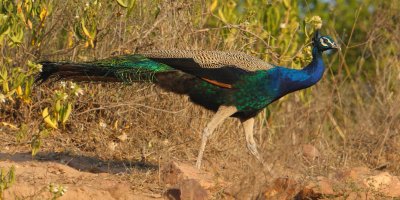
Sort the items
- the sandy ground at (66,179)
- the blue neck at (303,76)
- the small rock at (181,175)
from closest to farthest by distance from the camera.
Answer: the sandy ground at (66,179)
the small rock at (181,175)
the blue neck at (303,76)

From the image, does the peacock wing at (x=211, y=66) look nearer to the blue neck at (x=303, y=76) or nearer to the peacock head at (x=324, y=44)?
the blue neck at (x=303, y=76)

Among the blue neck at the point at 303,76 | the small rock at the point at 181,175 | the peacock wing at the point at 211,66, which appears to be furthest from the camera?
the blue neck at the point at 303,76

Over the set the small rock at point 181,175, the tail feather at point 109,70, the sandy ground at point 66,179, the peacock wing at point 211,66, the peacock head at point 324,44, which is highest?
the peacock head at point 324,44

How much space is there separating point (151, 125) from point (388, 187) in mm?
1866

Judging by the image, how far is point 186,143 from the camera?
627cm

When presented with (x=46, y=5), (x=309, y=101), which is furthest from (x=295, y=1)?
(x=46, y=5)

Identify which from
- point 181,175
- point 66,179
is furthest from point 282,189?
point 66,179

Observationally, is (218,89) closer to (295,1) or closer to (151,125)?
(151,125)

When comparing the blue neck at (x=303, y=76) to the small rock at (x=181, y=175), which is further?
the blue neck at (x=303, y=76)

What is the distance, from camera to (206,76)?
562 centimetres

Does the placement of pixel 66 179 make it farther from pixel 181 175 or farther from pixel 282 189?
pixel 282 189

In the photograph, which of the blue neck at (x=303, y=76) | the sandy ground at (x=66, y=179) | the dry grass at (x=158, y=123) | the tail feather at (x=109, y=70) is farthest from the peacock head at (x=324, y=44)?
the sandy ground at (x=66, y=179)

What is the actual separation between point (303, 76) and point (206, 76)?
66cm

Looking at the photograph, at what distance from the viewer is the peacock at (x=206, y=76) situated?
562 centimetres
